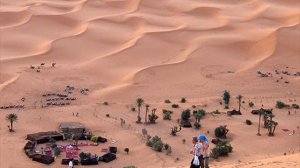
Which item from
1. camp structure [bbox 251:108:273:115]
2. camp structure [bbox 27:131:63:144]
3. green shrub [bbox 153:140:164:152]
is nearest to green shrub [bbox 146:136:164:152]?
green shrub [bbox 153:140:164:152]

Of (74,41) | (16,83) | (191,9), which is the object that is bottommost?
(16,83)

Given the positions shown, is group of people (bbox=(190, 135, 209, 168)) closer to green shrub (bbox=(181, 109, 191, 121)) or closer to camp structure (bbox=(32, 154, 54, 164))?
camp structure (bbox=(32, 154, 54, 164))

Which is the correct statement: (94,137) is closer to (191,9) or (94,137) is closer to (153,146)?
(153,146)

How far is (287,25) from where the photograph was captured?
140 ft

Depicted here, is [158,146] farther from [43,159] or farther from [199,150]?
[199,150]

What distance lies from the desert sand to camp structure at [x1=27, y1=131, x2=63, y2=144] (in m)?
0.45

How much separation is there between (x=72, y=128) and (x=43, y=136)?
1.28 m

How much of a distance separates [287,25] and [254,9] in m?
5.72

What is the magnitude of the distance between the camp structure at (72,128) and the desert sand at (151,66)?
423 millimetres

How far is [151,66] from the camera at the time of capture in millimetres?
33312

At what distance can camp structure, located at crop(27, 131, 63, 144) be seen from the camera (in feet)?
74.0

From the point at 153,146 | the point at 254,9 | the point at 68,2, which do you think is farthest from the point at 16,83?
the point at 254,9

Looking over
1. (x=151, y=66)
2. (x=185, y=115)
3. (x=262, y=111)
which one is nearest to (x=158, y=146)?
(x=185, y=115)

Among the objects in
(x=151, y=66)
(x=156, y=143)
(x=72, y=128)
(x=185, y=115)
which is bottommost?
(x=156, y=143)
